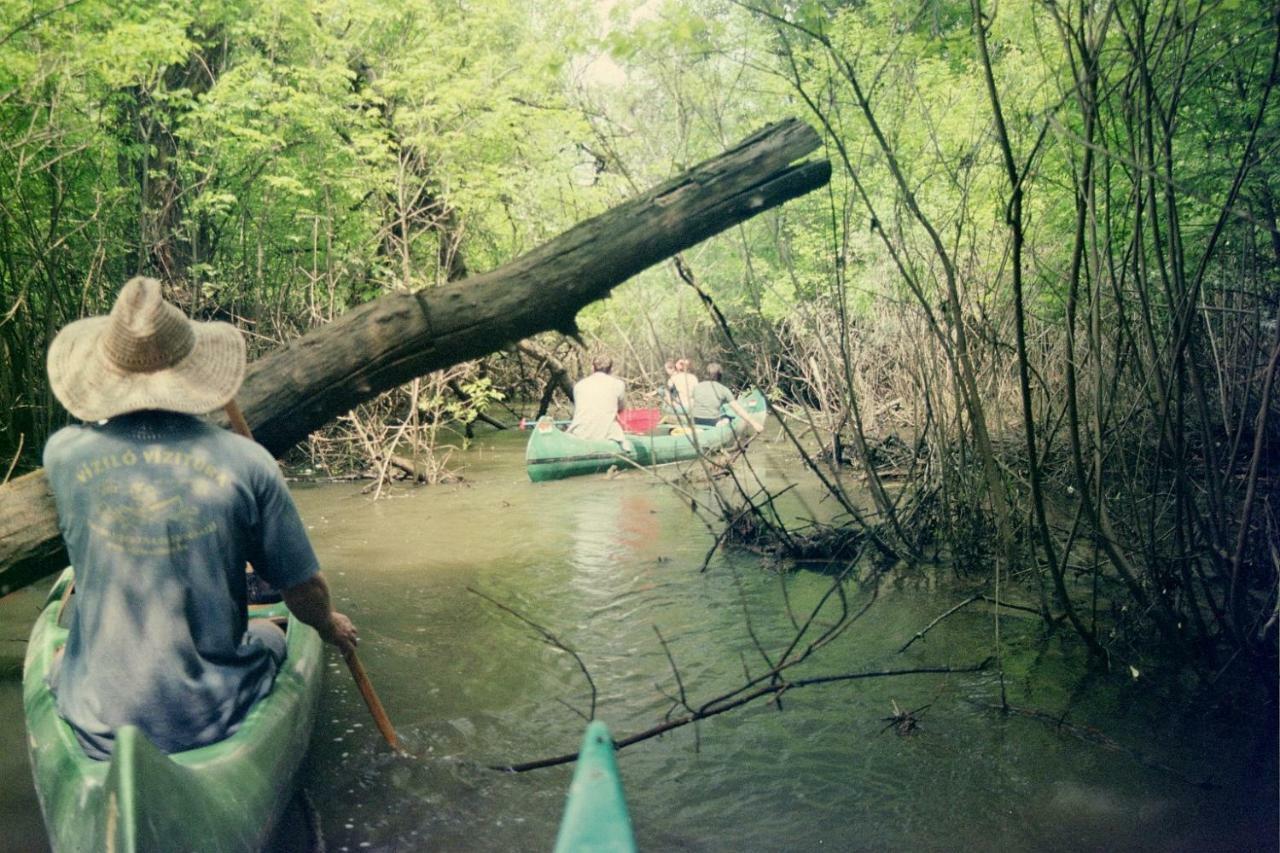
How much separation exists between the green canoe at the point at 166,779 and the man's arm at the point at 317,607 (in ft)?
1.01

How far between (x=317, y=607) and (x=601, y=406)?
30.7 feet

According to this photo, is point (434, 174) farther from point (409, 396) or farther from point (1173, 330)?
point (1173, 330)

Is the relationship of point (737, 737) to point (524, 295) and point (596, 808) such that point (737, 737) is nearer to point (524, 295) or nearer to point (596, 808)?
point (524, 295)

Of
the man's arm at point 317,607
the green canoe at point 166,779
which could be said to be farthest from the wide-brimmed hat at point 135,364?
the green canoe at point 166,779

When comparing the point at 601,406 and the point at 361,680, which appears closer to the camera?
the point at 361,680

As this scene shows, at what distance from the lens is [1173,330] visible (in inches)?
148

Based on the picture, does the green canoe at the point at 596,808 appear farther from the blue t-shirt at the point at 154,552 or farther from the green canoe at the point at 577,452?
the green canoe at the point at 577,452

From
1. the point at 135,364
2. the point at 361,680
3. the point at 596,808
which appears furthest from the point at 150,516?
the point at 596,808

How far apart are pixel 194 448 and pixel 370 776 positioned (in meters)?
2.02

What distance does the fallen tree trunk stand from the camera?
168 inches

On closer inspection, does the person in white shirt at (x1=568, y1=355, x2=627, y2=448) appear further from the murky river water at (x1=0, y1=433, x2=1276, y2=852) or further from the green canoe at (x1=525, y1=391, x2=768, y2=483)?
the murky river water at (x1=0, y1=433, x2=1276, y2=852)

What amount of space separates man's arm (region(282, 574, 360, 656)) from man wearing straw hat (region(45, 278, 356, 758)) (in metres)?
0.16

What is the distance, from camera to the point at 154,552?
2.75 m

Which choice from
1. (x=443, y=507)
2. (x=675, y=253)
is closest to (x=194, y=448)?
(x=675, y=253)
